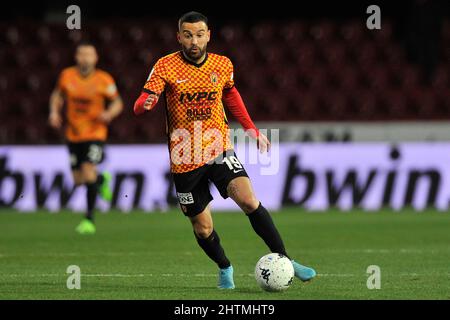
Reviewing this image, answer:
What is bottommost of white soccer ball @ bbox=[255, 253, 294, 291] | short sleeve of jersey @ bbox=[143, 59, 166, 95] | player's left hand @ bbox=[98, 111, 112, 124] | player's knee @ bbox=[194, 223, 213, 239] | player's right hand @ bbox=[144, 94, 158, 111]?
white soccer ball @ bbox=[255, 253, 294, 291]

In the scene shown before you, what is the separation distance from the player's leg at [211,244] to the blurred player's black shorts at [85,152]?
5.94 meters

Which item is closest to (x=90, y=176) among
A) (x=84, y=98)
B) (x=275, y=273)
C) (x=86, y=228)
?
(x=86, y=228)

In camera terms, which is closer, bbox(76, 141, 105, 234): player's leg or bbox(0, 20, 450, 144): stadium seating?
bbox(76, 141, 105, 234): player's leg

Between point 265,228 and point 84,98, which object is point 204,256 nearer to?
point 265,228

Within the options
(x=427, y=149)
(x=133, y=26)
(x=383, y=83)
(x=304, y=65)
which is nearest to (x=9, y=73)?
(x=133, y=26)

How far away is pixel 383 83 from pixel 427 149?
4.35 m

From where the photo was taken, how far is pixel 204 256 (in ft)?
34.6

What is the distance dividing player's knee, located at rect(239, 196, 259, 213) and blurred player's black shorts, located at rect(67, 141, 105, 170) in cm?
618

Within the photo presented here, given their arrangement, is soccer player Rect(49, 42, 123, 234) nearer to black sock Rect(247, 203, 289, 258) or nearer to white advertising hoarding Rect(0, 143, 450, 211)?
white advertising hoarding Rect(0, 143, 450, 211)

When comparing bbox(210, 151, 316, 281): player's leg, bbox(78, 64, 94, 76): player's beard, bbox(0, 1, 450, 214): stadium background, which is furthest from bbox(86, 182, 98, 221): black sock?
bbox(210, 151, 316, 281): player's leg

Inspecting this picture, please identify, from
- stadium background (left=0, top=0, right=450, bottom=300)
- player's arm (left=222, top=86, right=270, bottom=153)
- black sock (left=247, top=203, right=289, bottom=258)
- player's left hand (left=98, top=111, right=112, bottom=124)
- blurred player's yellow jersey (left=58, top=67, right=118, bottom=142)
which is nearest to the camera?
black sock (left=247, top=203, right=289, bottom=258)

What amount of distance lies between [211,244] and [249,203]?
0.46 metres

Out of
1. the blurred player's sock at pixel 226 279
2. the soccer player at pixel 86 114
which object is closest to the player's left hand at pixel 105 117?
the soccer player at pixel 86 114

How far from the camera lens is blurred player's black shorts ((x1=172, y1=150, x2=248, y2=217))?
7.82 m
